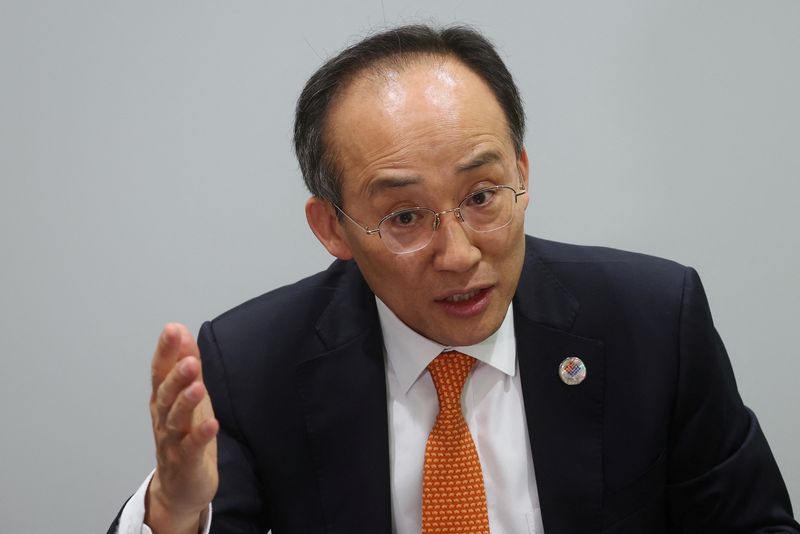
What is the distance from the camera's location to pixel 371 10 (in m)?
2.83

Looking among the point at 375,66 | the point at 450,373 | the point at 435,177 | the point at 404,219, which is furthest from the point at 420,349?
the point at 375,66

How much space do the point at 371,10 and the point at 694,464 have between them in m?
1.44

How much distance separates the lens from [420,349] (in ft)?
7.38

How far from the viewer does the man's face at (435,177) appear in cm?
200

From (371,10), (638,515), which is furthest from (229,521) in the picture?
(371,10)

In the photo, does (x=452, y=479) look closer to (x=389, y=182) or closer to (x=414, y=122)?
(x=389, y=182)

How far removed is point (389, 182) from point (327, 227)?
1.08 ft

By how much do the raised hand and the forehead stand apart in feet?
1.80

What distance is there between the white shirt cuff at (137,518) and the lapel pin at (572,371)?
0.79 meters

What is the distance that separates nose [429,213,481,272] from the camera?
2.00 meters

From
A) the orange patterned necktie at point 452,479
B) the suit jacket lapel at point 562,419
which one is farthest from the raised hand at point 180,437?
the suit jacket lapel at point 562,419

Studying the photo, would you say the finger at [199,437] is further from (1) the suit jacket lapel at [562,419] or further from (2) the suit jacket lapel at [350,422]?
(1) the suit jacket lapel at [562,419]

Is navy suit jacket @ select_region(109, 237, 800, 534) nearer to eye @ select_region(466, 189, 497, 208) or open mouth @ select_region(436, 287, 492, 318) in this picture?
open mouth @ select_region(436, 287, 492, 318)

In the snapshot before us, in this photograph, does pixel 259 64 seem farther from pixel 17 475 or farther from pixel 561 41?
Answer: pixel 17 475
